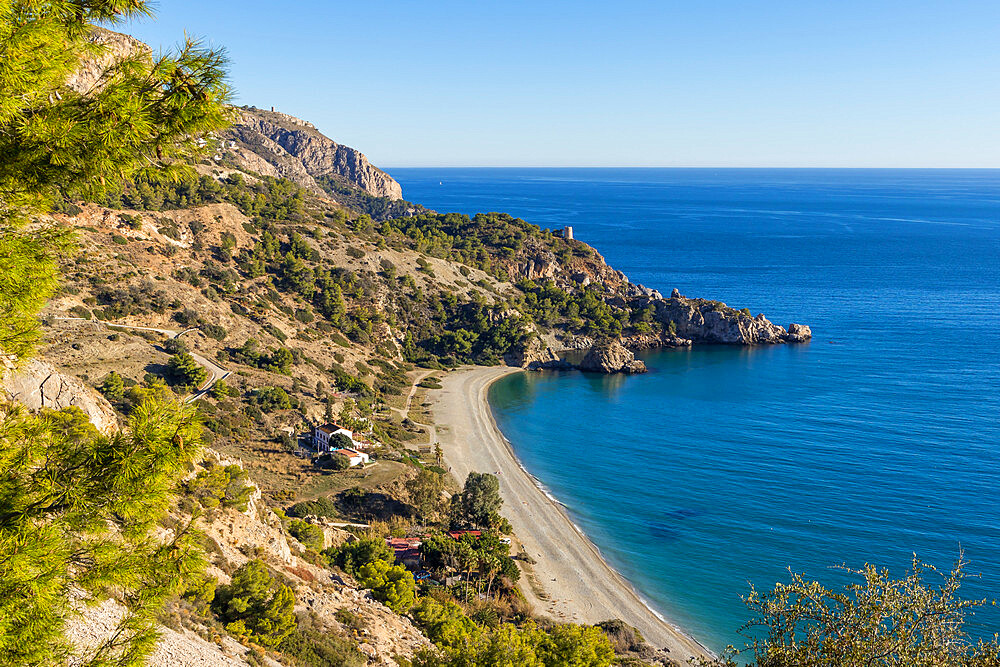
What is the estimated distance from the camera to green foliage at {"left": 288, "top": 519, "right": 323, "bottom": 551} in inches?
1111

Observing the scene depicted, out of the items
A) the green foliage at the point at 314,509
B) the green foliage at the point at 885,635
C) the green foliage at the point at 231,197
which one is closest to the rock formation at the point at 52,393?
the green foliage at the point at 314,509

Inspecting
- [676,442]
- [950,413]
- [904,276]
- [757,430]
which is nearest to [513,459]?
[676,442]

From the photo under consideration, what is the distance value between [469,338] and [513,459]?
108 feet

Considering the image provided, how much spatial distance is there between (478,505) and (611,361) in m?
47.4

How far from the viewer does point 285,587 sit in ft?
65.0

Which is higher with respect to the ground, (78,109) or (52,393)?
(78,109)

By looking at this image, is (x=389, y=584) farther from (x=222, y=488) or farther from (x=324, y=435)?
(x=324, y=435)

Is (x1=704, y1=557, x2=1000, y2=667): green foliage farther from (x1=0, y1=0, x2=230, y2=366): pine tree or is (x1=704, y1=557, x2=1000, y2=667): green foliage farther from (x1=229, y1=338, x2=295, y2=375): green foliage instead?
(x1=229, y1=338, x2=295, y2=375): green foliage

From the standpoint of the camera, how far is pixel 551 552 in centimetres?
3912

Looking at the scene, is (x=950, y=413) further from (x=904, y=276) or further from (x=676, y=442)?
(x=904, y=276)

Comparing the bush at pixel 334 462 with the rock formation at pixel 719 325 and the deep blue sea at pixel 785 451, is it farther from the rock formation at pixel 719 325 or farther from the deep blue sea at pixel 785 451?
the rock formation at pixel 719 325

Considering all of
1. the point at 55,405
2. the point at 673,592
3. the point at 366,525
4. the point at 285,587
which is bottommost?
the point at 673,592

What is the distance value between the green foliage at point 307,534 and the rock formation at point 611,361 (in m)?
58.1

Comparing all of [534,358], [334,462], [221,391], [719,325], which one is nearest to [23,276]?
[334,462]
